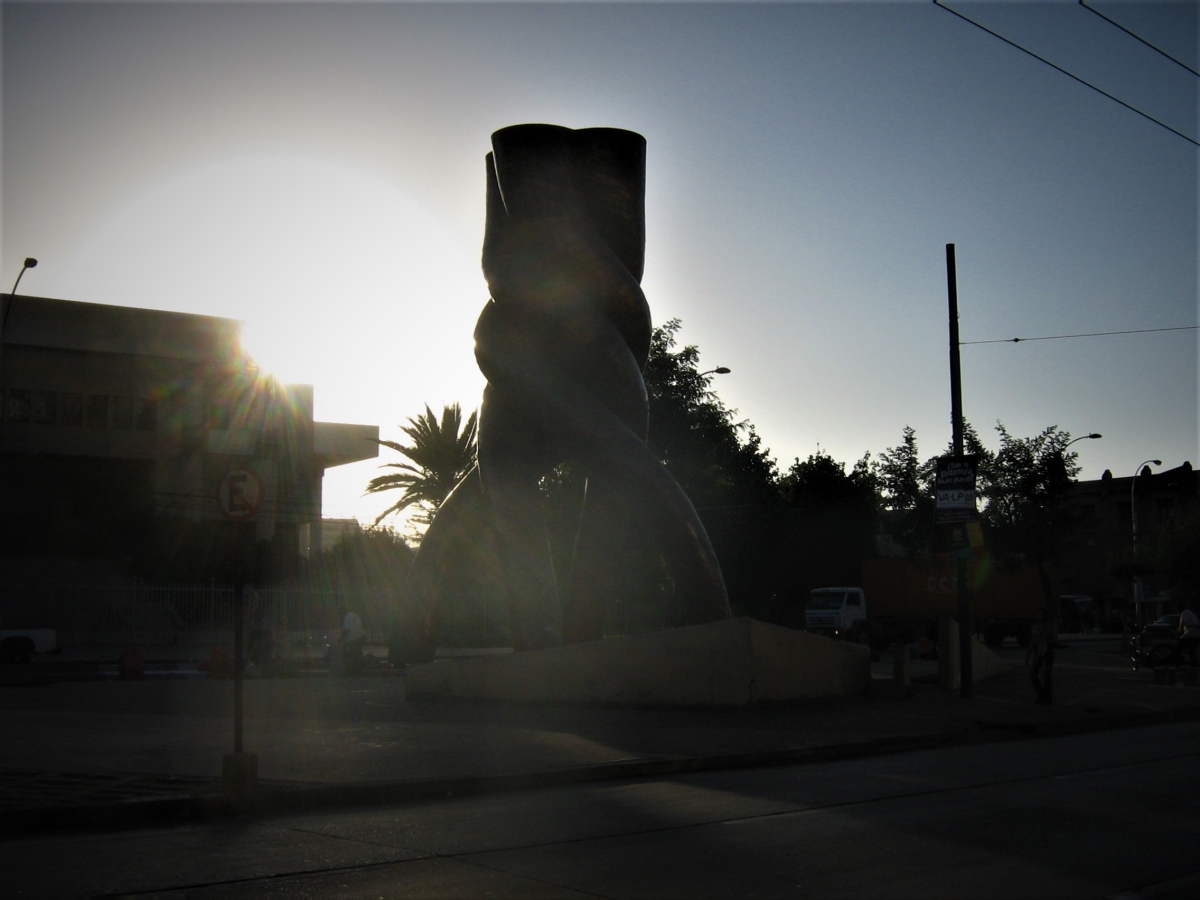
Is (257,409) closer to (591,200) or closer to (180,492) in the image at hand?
(180,492)

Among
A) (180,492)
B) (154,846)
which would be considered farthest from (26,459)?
(154,846)

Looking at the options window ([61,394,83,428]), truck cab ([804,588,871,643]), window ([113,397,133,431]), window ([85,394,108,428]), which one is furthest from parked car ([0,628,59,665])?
truck cab ([804,588,871,643])

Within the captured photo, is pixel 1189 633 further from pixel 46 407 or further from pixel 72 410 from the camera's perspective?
pixel 46 407

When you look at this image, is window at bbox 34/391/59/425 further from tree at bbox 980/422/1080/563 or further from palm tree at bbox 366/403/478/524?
tree at bbox 980/422/1080/563

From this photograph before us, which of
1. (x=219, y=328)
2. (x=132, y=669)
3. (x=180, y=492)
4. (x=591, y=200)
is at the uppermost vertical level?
(x=219, y=328)

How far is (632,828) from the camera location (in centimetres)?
805

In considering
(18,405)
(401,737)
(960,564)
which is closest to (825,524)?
(18,405)

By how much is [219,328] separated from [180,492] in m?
6.93

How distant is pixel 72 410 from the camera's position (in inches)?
1804

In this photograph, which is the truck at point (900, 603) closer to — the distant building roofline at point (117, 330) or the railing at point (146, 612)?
the railing at point (146, 612)

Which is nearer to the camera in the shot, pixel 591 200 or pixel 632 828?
pixel 632 828

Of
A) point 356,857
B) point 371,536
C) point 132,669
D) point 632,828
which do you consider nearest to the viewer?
point 356,857

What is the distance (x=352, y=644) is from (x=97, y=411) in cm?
2392

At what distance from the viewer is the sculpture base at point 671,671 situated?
17.1 meters
